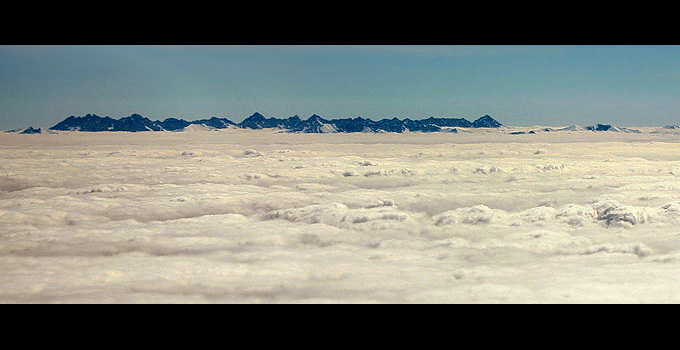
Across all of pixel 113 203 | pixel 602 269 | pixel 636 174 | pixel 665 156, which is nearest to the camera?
pixel 602 269

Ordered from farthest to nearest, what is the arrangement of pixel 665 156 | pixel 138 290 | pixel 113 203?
pixel 665 156, pixel 113 203, pixel 138 290

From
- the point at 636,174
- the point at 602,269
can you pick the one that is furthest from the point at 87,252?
the point at 636,174

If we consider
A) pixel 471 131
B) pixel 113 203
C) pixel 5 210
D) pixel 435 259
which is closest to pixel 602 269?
pixel 435 259

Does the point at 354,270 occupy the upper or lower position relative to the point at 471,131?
lower

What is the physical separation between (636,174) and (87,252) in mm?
24923

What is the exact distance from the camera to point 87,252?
15.8m

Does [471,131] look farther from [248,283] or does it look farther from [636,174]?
[248,283]

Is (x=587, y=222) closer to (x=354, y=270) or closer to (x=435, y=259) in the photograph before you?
(x=435, y=259)

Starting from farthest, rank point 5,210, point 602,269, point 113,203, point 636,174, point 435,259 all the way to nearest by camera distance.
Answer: point 636,174 < point 113,203 < point 5,210 < point 435,259 < point 602,269

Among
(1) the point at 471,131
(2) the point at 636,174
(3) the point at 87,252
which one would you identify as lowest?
(3) the point at 87,252

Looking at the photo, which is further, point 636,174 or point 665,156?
point 665,156

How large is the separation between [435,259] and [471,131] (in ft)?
34.8

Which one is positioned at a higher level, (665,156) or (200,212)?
(665,156)

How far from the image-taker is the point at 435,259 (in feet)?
→ 50.7
